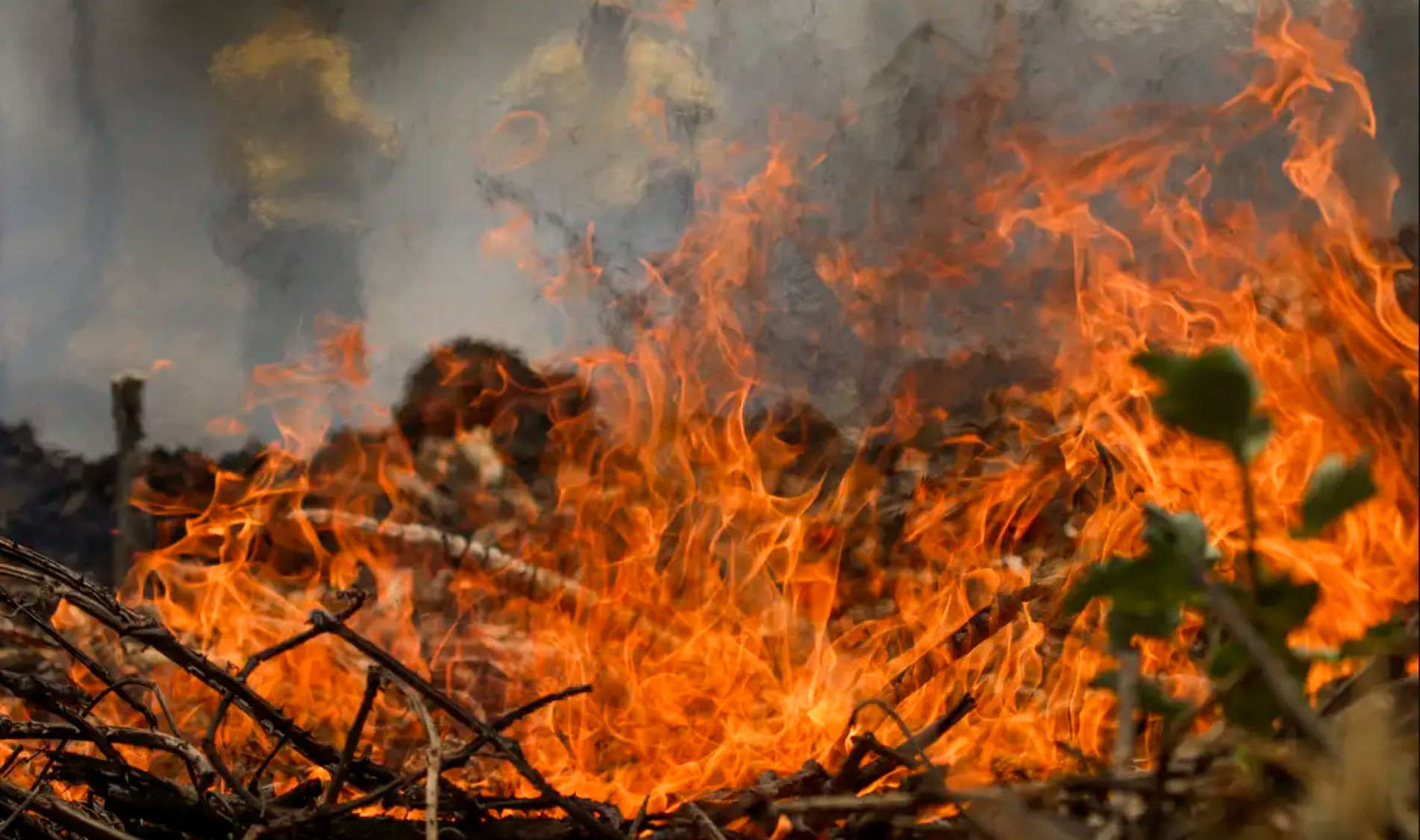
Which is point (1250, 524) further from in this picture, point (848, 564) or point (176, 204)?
point (176, 204)

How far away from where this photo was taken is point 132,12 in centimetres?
352

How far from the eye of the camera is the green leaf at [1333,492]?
49 centimetres

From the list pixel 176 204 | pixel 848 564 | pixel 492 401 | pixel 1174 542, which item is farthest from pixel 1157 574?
pixel 176 204

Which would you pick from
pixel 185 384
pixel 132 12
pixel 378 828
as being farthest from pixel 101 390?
pixel 378 828

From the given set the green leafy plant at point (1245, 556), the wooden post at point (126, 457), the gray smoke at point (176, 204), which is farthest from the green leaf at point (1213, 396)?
the wooden post at point (126, 457)

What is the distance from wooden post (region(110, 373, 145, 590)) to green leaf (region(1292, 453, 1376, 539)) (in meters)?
3.95

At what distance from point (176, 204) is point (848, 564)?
284 cm

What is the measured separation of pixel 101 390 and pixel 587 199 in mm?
1993

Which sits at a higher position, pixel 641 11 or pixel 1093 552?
pixel 641 11

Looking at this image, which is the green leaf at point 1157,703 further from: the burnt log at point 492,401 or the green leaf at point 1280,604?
the burnt log at point 492,401

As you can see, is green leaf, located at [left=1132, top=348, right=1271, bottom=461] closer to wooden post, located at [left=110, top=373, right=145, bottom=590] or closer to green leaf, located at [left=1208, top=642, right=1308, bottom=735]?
green leaf, located at [left=1208, top=642, right=1308, bottom=735]

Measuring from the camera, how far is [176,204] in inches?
141

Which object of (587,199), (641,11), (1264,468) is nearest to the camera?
(1264,468)

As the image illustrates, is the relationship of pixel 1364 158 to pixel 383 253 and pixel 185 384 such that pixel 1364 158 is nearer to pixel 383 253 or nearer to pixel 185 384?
pixel 383 253
